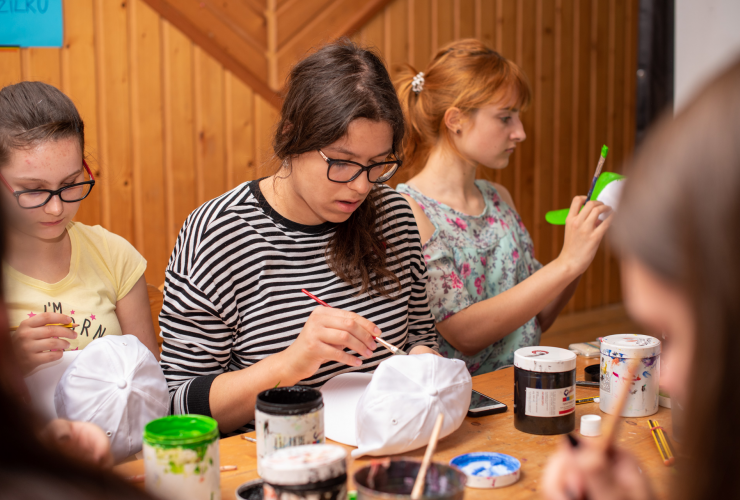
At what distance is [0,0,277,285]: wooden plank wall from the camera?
2.43 meters

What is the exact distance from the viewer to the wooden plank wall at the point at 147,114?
2428 millimetres

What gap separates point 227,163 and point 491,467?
2060 mm

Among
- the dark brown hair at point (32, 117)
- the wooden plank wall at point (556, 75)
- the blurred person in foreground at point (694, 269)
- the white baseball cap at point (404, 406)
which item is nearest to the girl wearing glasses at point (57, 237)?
the dark brown hair at point (32, 117)

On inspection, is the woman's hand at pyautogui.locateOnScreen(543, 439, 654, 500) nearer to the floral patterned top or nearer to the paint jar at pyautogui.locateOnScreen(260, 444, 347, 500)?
the paint jar at pyautogui.locateOnScreen(260, 444, 347, 500)

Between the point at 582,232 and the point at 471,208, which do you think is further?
the point at 471,208

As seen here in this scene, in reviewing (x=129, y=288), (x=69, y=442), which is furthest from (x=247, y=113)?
(x=69, y=442)

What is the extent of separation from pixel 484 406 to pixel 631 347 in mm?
288

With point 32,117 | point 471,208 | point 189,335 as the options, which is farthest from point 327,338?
point 471,208

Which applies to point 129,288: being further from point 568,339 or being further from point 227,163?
point 568,339

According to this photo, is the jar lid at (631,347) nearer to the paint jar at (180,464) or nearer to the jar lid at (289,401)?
the jar lid at (289,401)

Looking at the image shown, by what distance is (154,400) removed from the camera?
1088mm

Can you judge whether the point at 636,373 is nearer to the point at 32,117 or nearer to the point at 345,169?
the point at 345,169

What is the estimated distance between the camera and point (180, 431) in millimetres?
877

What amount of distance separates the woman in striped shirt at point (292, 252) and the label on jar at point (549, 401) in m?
0.31
